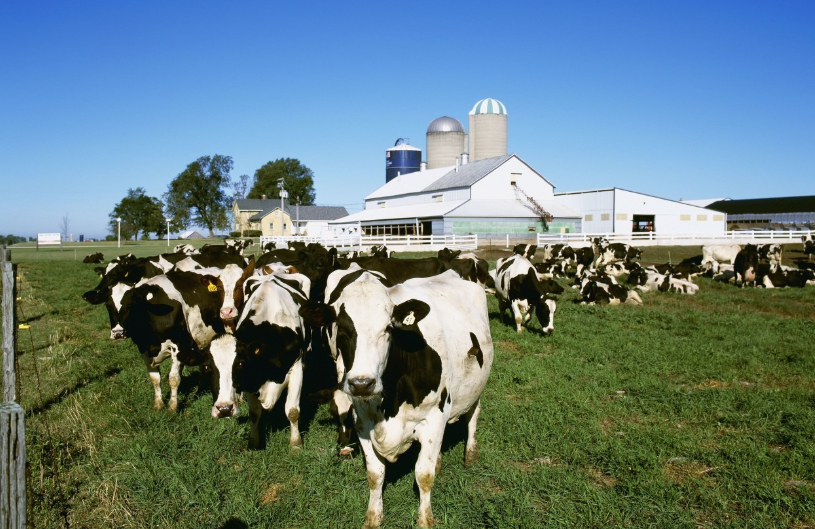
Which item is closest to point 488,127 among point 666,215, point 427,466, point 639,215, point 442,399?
point 639,215

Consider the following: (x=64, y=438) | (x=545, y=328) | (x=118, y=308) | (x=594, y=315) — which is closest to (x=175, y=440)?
(x=64, y=438)

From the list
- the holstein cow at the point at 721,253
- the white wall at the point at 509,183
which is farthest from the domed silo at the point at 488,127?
the holstein cow at the point at 721,253

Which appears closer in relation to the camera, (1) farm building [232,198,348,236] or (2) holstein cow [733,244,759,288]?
(2) holstein cow [733,244,759,288]

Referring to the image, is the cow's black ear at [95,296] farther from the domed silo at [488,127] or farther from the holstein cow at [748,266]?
the domed silo at [488,127]

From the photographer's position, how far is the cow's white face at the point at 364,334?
4.04 metres

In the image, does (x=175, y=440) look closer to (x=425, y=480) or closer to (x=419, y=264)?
(x=425, y=480)

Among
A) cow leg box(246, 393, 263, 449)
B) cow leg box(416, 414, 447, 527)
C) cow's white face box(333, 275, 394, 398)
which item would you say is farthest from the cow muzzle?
cow leg box(416, 414, 447, 527)

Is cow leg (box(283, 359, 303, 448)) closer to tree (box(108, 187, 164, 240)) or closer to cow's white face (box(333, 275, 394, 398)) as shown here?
cow's white face (box(333, 275, 394, 398))

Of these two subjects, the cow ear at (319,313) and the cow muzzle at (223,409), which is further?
the cow muzzle at (223,409)

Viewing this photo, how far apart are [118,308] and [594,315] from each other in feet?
37.2

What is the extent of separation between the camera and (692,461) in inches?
233

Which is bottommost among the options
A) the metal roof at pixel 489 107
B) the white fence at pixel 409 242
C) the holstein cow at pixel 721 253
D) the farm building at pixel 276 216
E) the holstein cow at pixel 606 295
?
the holstein cow at pixel 606 295

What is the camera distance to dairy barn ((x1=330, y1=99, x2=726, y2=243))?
168ft

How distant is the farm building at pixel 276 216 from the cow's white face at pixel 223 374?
85425 millimetres
